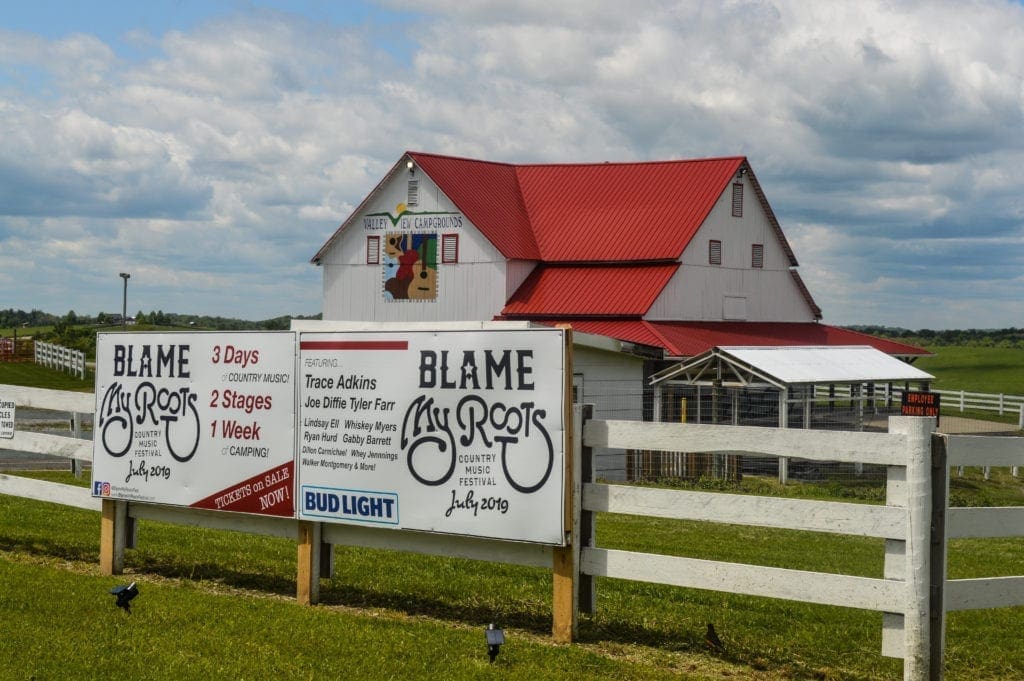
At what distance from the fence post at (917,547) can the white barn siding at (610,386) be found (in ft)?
72.3

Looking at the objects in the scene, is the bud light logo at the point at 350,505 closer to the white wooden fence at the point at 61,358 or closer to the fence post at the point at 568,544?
the fence post at the point at 568,544

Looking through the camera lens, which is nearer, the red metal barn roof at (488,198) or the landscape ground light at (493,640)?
the landscape ground light at (493,640)

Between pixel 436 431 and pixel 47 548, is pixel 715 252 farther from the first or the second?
pixel 436 431

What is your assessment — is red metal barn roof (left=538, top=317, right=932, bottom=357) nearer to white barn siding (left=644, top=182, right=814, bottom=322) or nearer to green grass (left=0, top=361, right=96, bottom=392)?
white barn siding (left=644, top=182, right=814, bottom=322)

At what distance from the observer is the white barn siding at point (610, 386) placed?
3023 cm

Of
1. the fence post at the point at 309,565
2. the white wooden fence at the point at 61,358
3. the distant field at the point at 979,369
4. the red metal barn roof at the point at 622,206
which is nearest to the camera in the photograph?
the fence post at the point at 309,565

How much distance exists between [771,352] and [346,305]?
680 inches

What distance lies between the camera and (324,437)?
29.9 ft

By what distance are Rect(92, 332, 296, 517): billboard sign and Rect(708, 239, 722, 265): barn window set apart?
31.4 meters

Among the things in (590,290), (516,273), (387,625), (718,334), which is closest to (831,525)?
(387,625)

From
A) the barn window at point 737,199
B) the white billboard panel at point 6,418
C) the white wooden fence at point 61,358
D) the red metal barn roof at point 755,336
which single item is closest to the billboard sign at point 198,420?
the white billboard panel at point 6,418

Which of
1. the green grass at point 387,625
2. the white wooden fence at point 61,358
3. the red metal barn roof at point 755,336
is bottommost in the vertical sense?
the green grass at point 387,625

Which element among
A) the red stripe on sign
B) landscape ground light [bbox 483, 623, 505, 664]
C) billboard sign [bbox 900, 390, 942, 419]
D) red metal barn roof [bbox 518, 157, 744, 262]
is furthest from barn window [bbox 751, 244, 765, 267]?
landscape ground light [bbox 483, 623, 505, 664]

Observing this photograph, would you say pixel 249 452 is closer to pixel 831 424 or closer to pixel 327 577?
pixel 327 577
